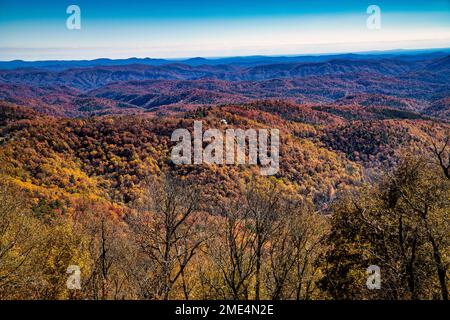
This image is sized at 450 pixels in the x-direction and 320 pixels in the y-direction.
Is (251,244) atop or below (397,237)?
below

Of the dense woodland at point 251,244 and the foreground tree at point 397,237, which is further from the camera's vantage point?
the dense woodland at point 251,244

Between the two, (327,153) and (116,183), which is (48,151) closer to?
(116,183)

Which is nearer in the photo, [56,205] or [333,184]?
[56,205]

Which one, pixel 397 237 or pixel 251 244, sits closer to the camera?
pixel 397 237

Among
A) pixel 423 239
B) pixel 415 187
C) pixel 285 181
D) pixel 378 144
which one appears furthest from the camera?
pixel 378 144

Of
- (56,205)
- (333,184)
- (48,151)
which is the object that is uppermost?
(48,151)

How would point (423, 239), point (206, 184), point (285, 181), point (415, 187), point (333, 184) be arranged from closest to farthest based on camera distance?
point (423, 239)
point (415, 187)
point (206, 184)
point (285, 181)
point (333, 184)

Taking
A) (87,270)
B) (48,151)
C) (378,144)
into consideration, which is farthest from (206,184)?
(378,144)

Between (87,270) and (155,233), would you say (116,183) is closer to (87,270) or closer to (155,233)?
(87,270)

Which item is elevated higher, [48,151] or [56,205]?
[48,151]

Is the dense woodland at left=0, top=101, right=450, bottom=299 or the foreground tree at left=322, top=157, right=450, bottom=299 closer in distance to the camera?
the foreground tree at left=322, top=157, right=450, bottom=299
